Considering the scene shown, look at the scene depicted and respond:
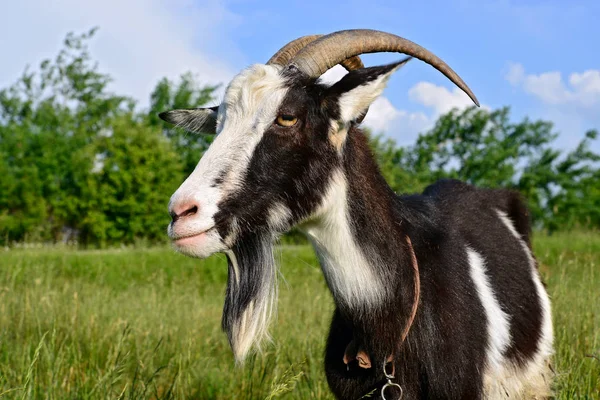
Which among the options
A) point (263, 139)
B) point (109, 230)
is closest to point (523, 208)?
point (263, 139)

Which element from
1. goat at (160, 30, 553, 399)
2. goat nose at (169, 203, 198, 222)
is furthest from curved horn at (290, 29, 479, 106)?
goat nose at (169, 203, 198, 222)

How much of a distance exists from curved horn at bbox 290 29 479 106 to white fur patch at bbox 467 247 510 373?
0.90 meters

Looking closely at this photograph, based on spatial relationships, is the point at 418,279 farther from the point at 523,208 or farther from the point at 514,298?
the point at 523,208

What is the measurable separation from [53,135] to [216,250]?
94.8 feet

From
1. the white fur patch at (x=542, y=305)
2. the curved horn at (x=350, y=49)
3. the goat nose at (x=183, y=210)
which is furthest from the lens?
the white fur patch at (x=542, y=305)

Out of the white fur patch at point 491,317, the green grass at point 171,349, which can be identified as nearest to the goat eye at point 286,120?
the green grass at point 171,349

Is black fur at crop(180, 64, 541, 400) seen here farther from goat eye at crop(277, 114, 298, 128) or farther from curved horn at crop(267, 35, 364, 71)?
curved horn at crop(267, 35, 364, 71)

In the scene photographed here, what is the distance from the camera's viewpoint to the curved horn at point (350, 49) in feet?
8.59

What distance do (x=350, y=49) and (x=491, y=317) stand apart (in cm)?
134

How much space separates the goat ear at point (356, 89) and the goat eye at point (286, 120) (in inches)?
6.3

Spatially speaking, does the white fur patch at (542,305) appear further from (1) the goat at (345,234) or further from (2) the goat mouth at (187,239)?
→ (2) the goat mouth at (187,239)

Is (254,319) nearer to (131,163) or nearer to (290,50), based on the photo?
(290,50)

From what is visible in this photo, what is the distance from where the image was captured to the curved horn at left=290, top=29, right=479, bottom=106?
2.62 m

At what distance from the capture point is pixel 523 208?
14.5ft
